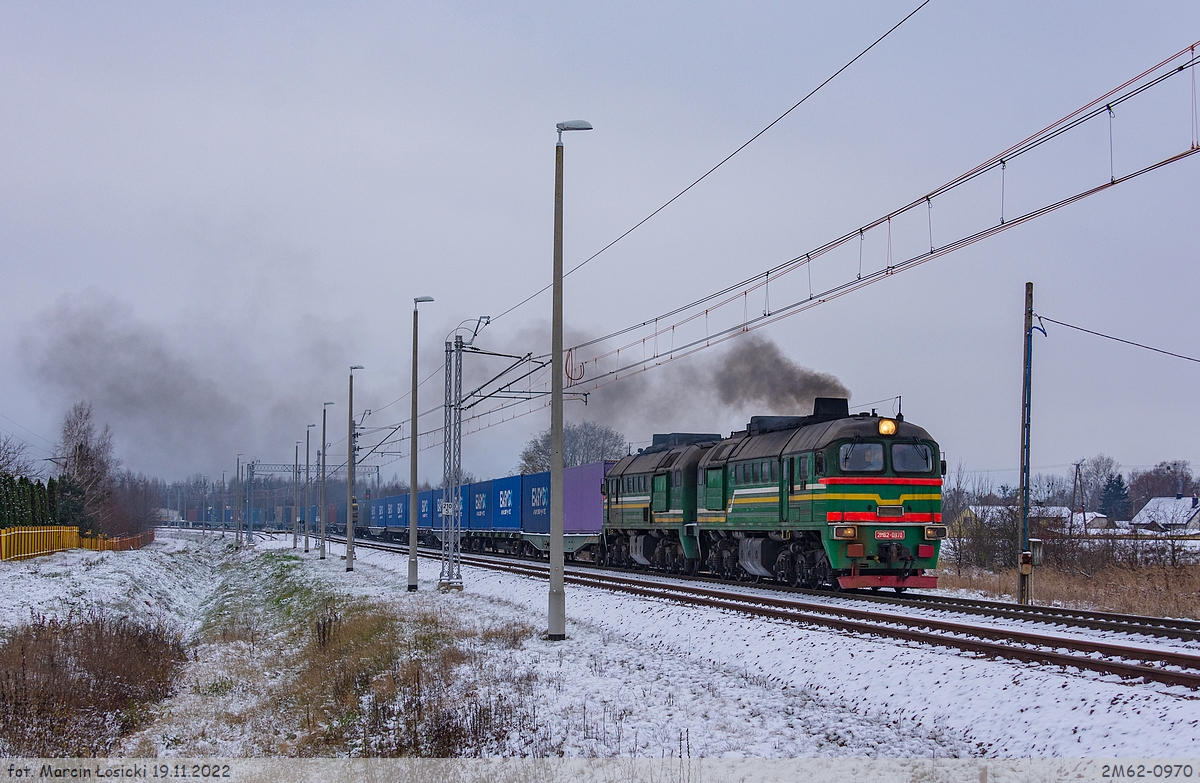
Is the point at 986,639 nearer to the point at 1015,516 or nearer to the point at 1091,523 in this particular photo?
the point at 1015,516

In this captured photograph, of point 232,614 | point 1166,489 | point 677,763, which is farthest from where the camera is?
point 1166,489

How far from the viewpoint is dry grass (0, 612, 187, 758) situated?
1204 centimetres

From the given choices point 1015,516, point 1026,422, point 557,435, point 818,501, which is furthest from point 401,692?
point 1015,516

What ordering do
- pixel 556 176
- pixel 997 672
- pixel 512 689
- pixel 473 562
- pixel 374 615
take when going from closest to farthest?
pixel 997 672, pixel 512 689, pixel 556 176, pixel 374 615, pixel 473 562

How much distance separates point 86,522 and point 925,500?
192 ft

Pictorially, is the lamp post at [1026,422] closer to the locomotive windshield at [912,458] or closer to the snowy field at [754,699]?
the locomotive windshield at [912,458]

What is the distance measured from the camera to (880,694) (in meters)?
11.4

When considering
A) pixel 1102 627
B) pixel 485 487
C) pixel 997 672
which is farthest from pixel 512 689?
pixel 485 487

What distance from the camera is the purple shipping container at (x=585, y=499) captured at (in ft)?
123

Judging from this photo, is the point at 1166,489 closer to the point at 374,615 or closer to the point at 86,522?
the point at 86,522

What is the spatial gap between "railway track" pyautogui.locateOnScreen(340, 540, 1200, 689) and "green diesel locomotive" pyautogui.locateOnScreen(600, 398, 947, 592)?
5.04 feet

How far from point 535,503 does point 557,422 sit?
26.9 meters

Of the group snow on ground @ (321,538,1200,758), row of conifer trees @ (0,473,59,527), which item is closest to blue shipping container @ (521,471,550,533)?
row of conifer trees @ (0,473,59,527)

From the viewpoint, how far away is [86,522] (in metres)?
64.0
